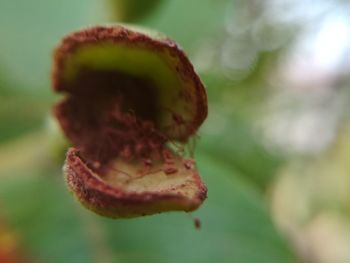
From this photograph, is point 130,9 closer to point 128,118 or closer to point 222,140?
point 128,118

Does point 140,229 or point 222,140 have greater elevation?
point 222,140

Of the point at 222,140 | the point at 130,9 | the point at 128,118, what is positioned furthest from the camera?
the point at 222,140

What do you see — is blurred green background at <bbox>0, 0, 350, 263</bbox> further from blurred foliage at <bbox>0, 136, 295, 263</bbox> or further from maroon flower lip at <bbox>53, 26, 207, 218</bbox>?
maroon flower lip at <bbox>53, 26, 207, 218</bbox>

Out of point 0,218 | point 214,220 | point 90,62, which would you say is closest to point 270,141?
point 214,220

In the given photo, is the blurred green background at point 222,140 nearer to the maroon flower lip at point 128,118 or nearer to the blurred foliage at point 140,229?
the blurred foliage at point 140,229

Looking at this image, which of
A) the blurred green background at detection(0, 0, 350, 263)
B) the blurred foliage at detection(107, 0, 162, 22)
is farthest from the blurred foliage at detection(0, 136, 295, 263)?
the blurred foliage at detection(107, 0, 162, 22)

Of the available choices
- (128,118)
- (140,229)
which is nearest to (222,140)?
(140,229)
